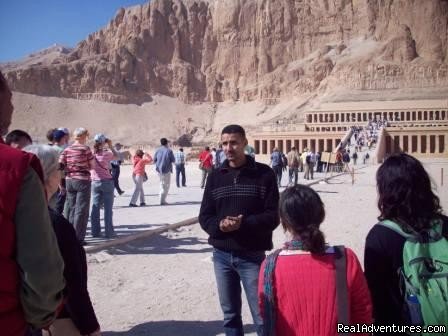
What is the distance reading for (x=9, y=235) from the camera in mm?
1691

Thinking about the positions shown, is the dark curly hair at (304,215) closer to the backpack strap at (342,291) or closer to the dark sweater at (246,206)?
the backpack strap at (342,291)

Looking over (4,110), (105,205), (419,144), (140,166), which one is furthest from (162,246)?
(419,144)

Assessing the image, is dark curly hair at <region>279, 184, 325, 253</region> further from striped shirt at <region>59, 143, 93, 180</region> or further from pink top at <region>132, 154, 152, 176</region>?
pink top at <region>132, 154, 152, 176</region>

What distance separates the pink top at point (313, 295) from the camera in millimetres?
2328

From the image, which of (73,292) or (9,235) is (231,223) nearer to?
(73,292)

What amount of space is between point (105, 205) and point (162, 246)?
3.98ft

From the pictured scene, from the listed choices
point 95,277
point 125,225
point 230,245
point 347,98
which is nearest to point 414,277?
point 230,245

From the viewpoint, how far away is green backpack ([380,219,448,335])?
7.13 ft

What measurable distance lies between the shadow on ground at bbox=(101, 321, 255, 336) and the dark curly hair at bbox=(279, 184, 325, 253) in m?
2.10

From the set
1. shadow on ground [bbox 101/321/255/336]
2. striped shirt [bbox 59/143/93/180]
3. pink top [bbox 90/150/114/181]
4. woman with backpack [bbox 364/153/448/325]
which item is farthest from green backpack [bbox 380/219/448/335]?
pink top [bbox 90/150/114/181]

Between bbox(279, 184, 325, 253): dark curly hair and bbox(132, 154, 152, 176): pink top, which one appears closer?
bbox(279, 184, 325, 253): dark curly hair

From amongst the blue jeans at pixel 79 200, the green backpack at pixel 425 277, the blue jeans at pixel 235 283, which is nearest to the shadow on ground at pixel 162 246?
the blue jeans at pixel 79 200

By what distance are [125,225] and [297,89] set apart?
80.1 m

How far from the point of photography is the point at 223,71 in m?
103
